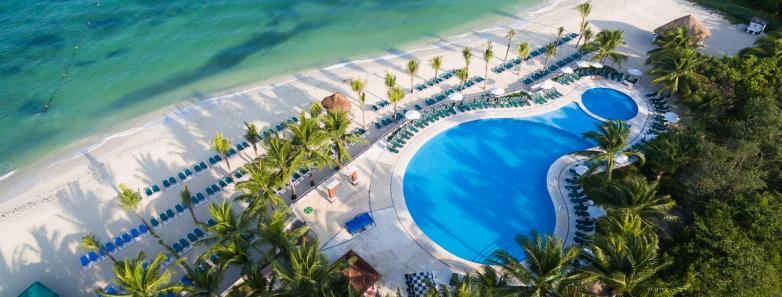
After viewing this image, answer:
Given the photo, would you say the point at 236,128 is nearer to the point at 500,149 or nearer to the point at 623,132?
the point at 500,149

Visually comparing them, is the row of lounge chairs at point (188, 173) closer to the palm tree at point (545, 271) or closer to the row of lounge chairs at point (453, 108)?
the row of lounge chairs at point (453, 108)

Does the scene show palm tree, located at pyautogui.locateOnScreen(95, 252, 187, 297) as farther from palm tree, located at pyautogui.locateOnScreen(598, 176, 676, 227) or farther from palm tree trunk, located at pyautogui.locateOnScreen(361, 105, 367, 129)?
palm tree, located at pyautogui.locateOnScreen(598, 176, 676, 227)

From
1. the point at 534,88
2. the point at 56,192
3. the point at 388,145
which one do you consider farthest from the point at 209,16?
the point at 534,88

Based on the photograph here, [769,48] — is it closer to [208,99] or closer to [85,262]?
[208,99]

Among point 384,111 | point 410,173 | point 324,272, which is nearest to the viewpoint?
point 324,272

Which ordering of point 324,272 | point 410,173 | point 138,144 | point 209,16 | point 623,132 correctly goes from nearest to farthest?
point 324,272
point 623,132
point 410,173
point 138,144
point 209,16

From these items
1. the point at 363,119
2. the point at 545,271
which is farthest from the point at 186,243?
the point at 545,271
